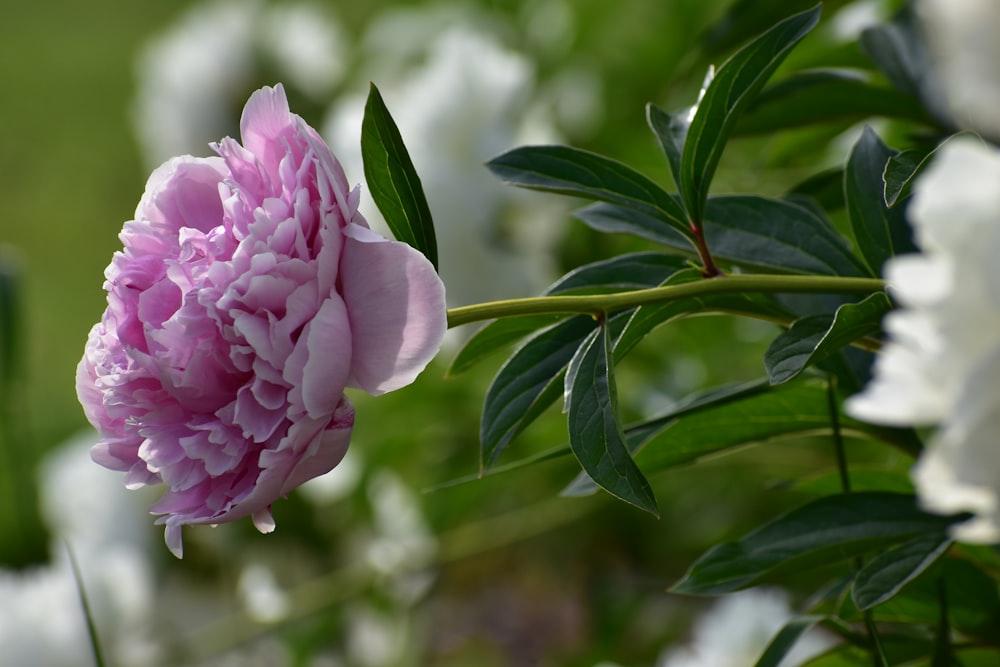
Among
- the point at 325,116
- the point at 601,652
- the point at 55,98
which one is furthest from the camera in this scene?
the point at 55,98

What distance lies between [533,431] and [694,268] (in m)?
0.46

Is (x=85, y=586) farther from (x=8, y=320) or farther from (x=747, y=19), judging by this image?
(x=747, y=19)

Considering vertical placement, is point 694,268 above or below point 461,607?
above

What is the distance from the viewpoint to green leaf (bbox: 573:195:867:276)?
0.32 m

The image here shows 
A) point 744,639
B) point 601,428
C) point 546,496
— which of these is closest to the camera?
point 601,428

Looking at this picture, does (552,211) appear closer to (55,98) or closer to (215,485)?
(215,485)

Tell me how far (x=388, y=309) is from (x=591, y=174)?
73 mm

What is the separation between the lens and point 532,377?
0.28 metres

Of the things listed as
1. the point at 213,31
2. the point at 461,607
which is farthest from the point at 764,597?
the point at 213,31

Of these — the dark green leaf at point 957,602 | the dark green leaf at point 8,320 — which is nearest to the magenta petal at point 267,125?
the dark green leaf at point 957,602

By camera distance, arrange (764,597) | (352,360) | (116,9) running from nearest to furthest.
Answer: (352,360) < (764,597) < (116,9)

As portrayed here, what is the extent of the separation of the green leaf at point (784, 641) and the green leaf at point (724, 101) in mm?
113

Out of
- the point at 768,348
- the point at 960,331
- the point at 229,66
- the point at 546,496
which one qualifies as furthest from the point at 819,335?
the point at 229,66

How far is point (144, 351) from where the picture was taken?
252mm
